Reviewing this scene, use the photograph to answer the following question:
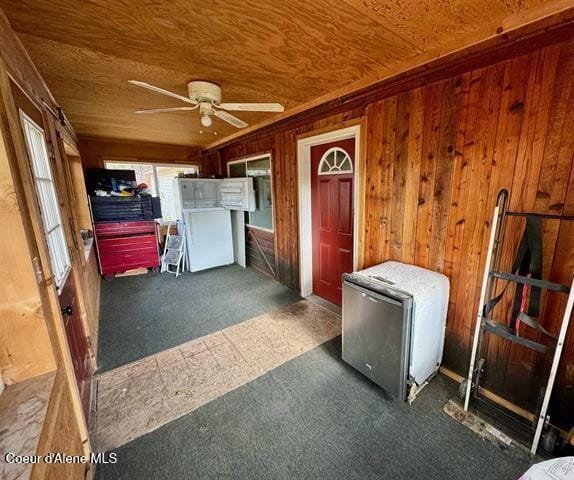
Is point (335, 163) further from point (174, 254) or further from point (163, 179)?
point (163, 179)

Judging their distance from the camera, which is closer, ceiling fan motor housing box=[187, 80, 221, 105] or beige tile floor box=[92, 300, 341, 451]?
beige tile floor box=[92, 300, 341, 451]

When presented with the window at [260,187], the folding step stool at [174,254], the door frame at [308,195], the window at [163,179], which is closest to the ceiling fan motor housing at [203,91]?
the door frame at [308,195]

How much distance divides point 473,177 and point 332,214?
149cm

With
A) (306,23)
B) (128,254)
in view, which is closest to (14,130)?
(306,23)

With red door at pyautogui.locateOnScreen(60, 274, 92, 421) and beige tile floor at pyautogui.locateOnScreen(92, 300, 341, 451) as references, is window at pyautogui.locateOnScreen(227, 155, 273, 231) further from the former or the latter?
red door at pyautogui.locateOnScreen(60, 274, 92, 421)

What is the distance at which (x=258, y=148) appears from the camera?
3.91m

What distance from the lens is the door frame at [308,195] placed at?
96.8 inches

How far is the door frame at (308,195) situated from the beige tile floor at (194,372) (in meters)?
0.71

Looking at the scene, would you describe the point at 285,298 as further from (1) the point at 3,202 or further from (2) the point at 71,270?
(1) the point at 3,202

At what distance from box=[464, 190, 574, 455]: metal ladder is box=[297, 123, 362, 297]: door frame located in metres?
1.15

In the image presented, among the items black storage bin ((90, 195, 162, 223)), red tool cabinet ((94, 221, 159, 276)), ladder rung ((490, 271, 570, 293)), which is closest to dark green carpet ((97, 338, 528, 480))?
ladder rung ((490, 271, 570, 293))

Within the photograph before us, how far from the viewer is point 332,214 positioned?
118 inches

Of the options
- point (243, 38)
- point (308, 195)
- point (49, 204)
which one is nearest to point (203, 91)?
point (243, 38)

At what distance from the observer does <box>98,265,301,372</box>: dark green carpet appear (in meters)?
2.50
